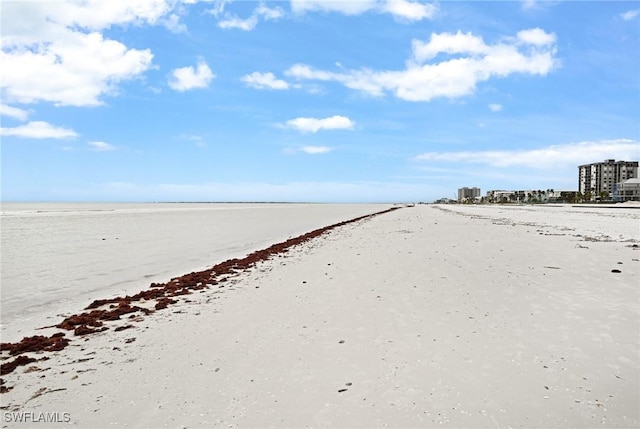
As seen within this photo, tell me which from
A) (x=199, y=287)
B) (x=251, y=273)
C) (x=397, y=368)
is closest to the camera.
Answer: (x=397, y=368)

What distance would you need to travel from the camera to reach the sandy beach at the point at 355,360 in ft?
13.0

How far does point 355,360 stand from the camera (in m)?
5.28

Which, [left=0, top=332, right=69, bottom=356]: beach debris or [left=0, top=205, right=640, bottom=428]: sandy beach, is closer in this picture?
[left=0, top=205, right=640, bottom=428]: sandy beach

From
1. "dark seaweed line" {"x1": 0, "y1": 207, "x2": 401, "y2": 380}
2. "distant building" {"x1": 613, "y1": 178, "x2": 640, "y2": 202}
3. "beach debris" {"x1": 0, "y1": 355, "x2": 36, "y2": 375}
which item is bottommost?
"dark seaweed line" {"x1": 0, "y1": 207, "x2": 401, "y2": 380}

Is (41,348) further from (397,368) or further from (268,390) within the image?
(397,368)

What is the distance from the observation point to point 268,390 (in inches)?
175

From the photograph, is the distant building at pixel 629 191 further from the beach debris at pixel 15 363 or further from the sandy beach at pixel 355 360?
the beach debris at pixel 15 363

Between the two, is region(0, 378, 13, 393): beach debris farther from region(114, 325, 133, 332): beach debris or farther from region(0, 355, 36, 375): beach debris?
region(114, 325, 133, 332): beach debris

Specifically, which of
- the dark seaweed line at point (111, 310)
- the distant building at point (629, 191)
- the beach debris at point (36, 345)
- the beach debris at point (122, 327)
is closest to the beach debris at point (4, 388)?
the dark seaweed line at point (111, 310)

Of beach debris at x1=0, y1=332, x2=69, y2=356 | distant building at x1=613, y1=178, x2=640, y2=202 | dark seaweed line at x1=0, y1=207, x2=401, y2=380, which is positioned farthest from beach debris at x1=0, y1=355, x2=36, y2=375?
distant building at x1=613, y1=178, x2=640, y2=202

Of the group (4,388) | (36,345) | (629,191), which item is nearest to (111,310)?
(36,345)

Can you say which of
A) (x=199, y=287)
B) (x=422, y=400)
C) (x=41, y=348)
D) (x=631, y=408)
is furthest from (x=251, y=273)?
(x=631, y=408)

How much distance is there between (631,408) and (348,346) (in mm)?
3416

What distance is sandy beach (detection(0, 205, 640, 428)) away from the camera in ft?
13.0
